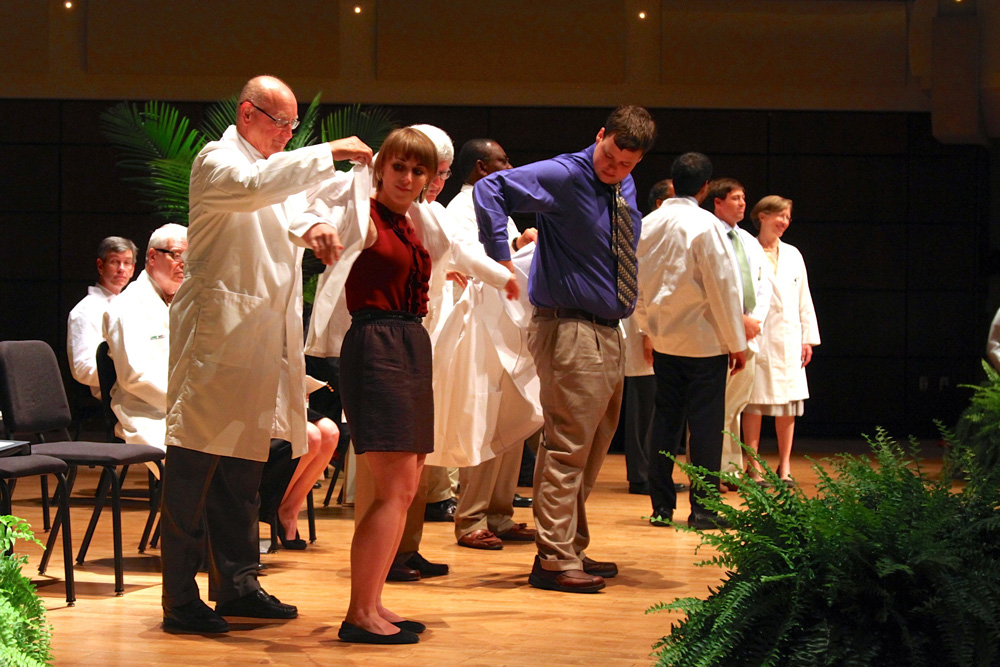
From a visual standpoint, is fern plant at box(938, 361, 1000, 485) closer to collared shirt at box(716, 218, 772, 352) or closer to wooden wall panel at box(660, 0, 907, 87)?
collared shirt at box(716, 218, 772, 352)

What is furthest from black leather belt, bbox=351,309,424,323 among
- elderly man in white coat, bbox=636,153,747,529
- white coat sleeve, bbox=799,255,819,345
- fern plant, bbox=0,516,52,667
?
white coat sleeve, bbox=799,255,819,345

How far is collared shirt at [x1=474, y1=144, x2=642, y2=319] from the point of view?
12.0 feet

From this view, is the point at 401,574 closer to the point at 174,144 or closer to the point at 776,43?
the point at 174,144

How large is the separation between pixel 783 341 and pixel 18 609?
496 centimetres

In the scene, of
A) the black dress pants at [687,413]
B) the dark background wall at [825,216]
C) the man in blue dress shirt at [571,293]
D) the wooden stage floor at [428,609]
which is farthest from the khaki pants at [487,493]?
the dark background wall at [825,216]

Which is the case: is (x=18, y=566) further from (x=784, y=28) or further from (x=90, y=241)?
(x=784, y=28)

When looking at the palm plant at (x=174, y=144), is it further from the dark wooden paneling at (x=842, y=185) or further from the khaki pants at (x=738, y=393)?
the dark wooden paneling at (x=842, y=185)

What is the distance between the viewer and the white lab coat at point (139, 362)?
4113 millimetres

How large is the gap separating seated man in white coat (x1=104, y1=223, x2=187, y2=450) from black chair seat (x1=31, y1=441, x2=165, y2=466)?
33 centimetres

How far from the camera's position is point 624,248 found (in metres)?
3.78

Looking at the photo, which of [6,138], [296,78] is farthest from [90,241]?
[296,78]

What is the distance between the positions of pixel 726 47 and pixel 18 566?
8023 millimetres

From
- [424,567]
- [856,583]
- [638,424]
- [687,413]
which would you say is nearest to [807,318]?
[638,424]

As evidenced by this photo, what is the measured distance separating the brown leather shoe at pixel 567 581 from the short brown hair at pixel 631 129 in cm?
137
